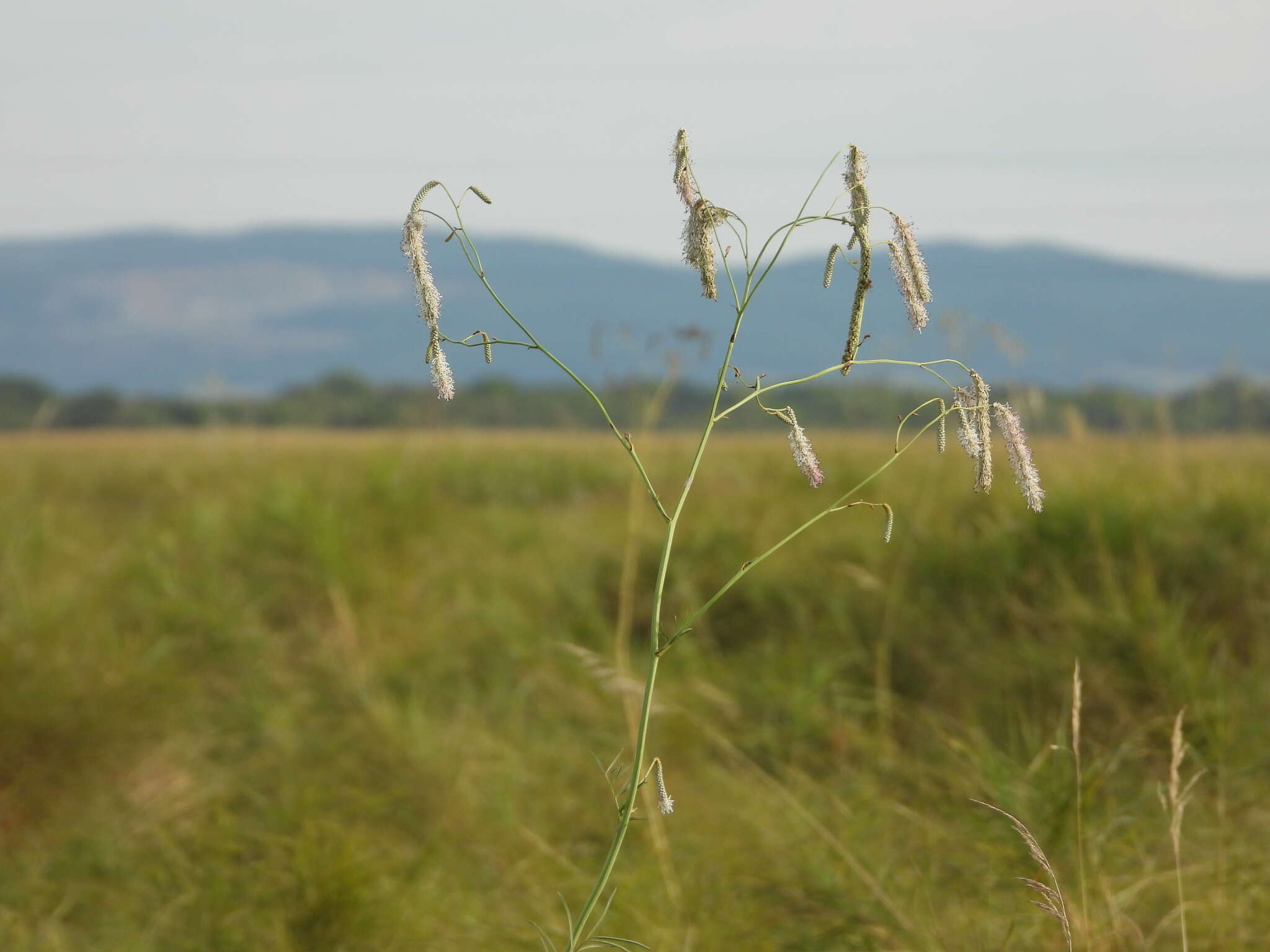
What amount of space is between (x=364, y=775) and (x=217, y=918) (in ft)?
3.25

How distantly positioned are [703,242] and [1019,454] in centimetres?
30

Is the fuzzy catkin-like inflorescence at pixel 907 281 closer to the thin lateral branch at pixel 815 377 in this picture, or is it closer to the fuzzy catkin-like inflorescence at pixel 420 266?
the thin lateral branch at pixel 815 377

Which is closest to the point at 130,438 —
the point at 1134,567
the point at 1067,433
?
the point at 1067,433

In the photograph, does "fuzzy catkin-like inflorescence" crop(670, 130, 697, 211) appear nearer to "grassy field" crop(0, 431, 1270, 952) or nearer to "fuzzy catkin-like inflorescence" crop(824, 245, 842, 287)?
"fuzzy catkin-like inflorescence" crop(824, 245, 842, 287)

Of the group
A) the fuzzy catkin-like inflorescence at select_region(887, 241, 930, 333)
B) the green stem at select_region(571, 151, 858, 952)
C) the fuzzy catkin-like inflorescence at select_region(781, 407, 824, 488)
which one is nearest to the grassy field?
the green stem at select_region(571, 151, 858, 952)

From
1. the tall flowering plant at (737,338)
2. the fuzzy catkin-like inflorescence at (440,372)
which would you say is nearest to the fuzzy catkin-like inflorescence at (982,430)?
the tall flowering plant at (737,338)

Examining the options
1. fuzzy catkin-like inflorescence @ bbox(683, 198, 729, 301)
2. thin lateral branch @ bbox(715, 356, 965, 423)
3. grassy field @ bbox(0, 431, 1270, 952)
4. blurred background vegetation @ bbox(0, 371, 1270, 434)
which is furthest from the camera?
blurred background vegetation @ bbox(0, 371, 1270, 434)

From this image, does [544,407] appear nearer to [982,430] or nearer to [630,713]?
[630,713]

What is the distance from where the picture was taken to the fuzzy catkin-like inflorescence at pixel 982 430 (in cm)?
99

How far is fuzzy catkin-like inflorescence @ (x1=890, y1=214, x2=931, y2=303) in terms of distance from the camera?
0.96m

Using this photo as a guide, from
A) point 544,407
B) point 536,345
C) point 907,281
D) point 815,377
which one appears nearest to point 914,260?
point 907,281

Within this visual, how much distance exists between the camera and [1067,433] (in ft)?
17.3

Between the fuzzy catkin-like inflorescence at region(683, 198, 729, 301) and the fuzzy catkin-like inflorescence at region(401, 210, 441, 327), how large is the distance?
200 mm

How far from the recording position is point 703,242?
0.95 metres
